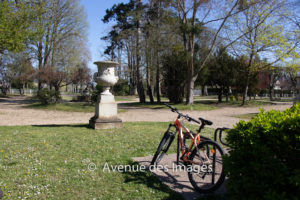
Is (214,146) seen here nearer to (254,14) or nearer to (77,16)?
(254,14)

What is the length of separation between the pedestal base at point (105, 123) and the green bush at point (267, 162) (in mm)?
5574

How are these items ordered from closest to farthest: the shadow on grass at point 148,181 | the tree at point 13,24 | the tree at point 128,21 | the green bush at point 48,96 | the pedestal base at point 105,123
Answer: the shadow on grass at point 148,181, the pedestal base at point 105,123, the tree at point 13,24, the green bush at point 48,96, the tree at point 128,21

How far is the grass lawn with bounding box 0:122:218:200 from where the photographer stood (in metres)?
3.09

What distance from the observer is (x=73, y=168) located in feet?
12.9

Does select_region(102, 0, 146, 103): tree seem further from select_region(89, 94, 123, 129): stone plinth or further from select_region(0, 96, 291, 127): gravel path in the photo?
select_region(89, 94, 123, 129): stone plinth

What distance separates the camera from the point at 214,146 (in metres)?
3.12

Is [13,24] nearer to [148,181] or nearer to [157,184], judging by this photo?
[148,181]

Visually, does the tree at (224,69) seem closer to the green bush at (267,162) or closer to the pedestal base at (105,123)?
the pedestal base at (105,123)

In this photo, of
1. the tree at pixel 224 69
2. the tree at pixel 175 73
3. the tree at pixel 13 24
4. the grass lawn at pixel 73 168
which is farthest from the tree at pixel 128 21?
the grass lawn at pixel 73 168

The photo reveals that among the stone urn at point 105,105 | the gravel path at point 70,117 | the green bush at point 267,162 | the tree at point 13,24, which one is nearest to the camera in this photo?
the green bush at point 267,162

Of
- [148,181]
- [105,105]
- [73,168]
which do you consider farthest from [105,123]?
[148,181]

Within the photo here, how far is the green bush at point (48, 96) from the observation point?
1748 centimetres

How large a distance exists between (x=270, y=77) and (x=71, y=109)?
35.9 m

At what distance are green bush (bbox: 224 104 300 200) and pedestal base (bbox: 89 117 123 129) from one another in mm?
5574
